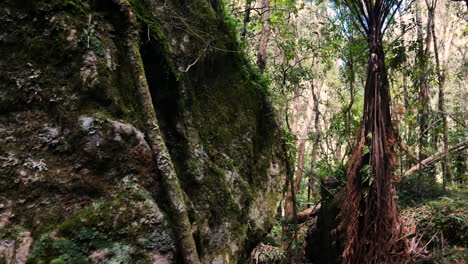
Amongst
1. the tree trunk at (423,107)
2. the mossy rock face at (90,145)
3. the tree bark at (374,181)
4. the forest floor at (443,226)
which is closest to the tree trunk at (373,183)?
the tree bark at (374,181)

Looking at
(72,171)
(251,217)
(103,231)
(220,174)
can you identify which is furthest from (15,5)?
(251,217)

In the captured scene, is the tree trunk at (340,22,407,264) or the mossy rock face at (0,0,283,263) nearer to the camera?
the mossy rock face at (0,0,283,263)

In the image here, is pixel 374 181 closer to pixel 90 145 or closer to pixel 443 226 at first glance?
pixel 443 226

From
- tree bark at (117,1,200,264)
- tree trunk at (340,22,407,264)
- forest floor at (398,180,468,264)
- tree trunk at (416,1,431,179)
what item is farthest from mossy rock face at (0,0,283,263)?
tree trunk at (416,1,431,179)

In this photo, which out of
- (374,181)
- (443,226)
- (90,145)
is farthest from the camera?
(443,226)

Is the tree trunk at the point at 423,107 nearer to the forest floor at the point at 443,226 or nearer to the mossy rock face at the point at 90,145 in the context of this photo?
the forest floor at the point at 443,226

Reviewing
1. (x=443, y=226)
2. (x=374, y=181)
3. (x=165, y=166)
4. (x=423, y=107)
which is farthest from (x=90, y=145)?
(x=423, y=107)

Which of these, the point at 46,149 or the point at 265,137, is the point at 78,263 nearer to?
the point at 46,149

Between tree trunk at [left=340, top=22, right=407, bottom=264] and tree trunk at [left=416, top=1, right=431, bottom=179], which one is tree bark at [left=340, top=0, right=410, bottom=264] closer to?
tree trunk at [left=340, top=22, right=407, bottom=264]

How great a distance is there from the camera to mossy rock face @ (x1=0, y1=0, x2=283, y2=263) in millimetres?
2152

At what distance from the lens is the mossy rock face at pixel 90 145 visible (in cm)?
215

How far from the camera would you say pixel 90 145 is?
2.39m

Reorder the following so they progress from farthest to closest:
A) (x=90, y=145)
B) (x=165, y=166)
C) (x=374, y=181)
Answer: (x=374, y=181) < (x=165, y=166) < (x=90, y=145)

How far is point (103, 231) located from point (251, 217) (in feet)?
7.02
